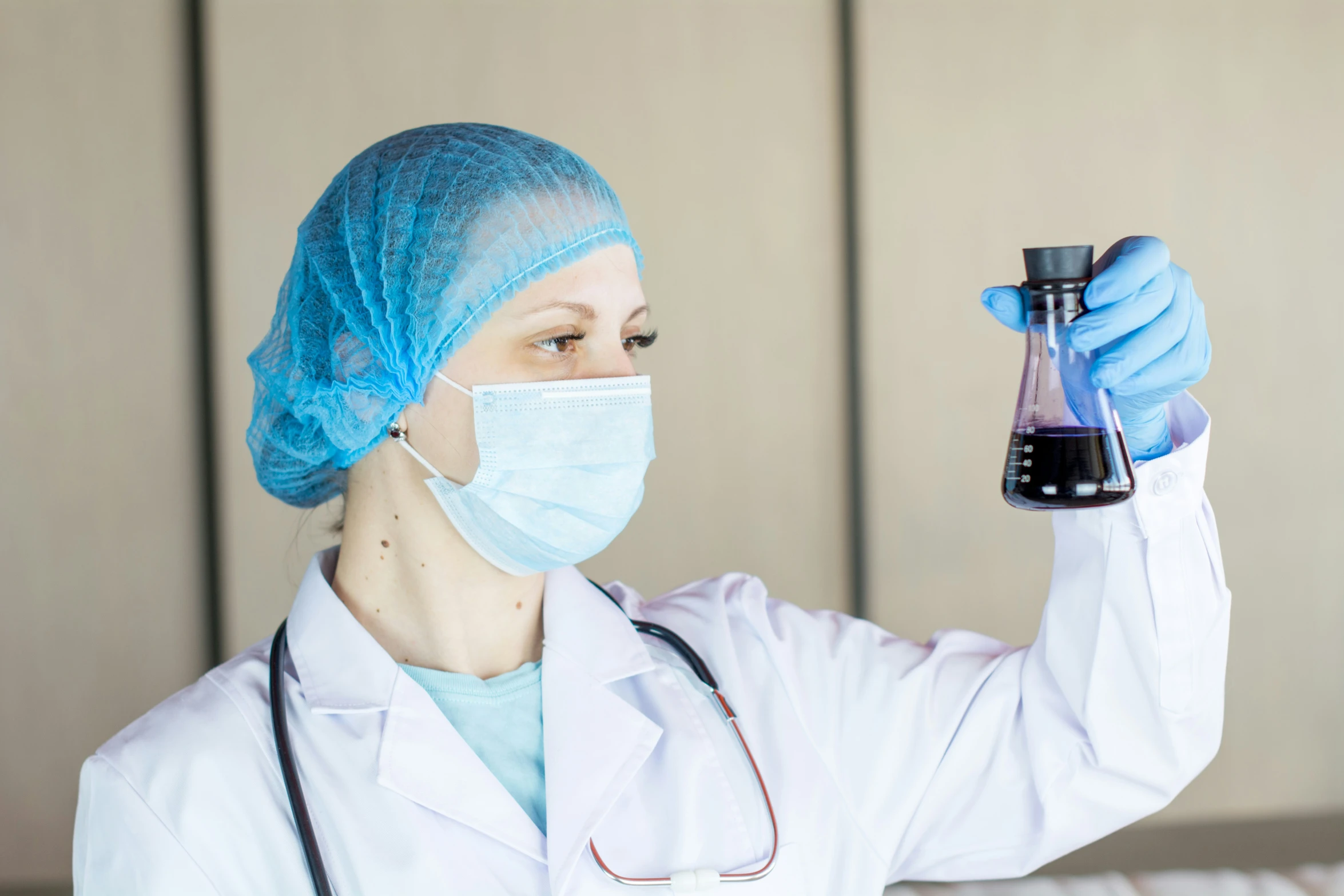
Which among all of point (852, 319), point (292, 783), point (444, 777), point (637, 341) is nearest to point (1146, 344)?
point (637, 341)

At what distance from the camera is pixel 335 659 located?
110cm

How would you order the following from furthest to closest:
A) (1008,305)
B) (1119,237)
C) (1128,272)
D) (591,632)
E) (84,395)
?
(1119,237) < (84,395) < (591,632) < (1008,305) < (1128,272)

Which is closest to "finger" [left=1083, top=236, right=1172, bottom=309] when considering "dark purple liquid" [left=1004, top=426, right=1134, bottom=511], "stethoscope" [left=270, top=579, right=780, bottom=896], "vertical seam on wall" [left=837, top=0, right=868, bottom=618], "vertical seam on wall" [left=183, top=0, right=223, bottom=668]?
A: "dark purple liquid" [left=1004, top=426, right=1134, bottom=511]

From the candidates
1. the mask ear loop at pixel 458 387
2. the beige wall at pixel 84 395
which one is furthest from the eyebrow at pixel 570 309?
the beige wall at pixel 84 395

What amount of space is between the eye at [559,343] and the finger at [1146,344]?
54 cm

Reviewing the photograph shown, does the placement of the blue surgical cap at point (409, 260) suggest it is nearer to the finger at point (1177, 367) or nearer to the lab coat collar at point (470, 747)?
the lab coat collar at point (470, 747)

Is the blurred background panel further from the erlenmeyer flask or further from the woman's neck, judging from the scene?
the erlenmeyer flask

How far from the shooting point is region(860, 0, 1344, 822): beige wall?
2.29 metres

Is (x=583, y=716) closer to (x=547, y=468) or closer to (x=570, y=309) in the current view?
(x=547, y=468)

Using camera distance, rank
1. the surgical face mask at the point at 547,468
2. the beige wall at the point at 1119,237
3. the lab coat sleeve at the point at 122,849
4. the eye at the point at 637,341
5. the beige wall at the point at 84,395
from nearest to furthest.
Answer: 1. the lab coat sleeve at the point at 122,849
2. the surgical face mask at the point at 547,468
3. the eye at the point at 637,341
4. the beige wall at the point at 84,395
5. the beige wall at the point at 1119,237

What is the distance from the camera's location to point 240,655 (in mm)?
1147

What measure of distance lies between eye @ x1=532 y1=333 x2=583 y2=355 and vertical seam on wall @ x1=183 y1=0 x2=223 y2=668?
133 centimetres

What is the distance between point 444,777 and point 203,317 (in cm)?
152

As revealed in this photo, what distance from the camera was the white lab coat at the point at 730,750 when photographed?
3.19 feet
